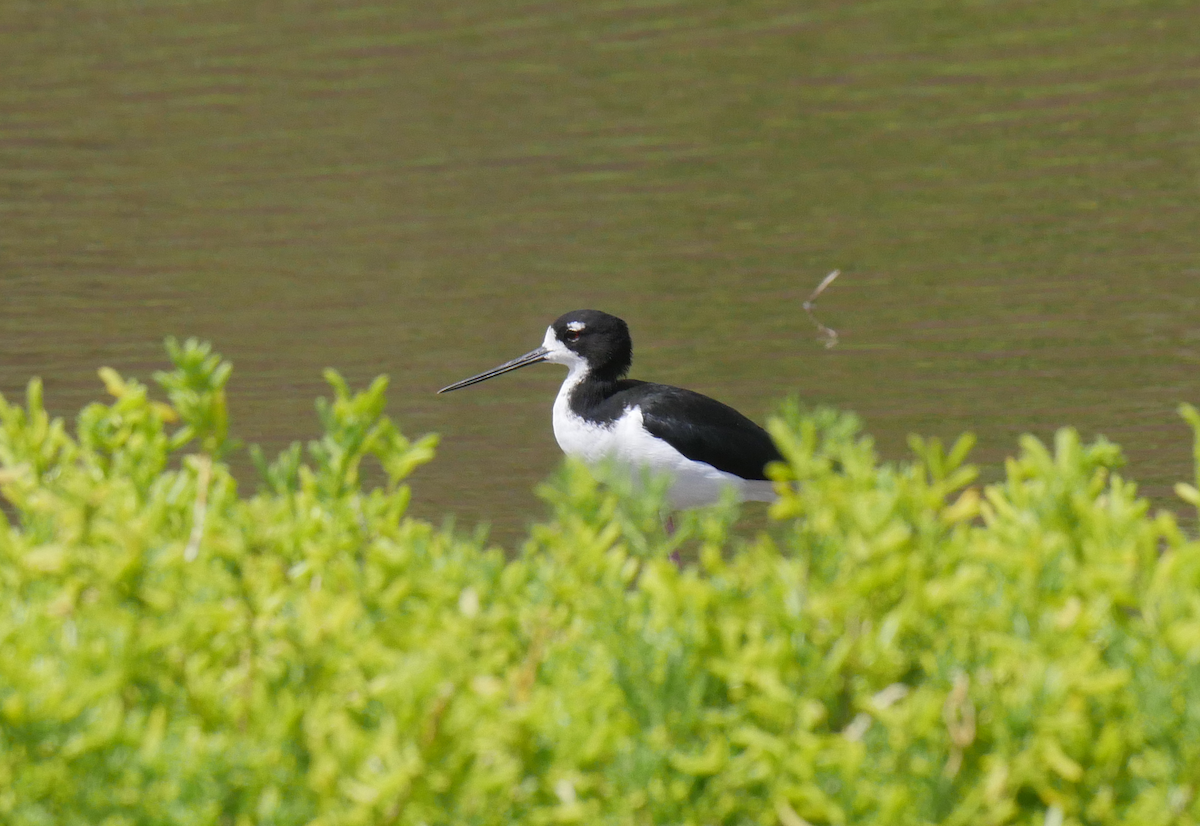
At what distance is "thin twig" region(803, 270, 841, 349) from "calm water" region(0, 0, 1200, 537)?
0.26 ft

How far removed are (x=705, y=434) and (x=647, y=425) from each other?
0.83ft

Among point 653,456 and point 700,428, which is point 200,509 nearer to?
point 653,456

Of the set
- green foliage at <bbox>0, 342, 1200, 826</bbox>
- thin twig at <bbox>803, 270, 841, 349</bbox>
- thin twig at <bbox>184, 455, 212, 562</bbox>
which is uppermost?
thin twig at <bbox>184, 455, 212, 562</bbox>

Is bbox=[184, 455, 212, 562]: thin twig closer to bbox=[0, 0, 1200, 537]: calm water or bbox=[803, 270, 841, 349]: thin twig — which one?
bbox=[0, 0, 1200, 537]: calm water

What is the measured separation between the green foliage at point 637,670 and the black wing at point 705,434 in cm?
395

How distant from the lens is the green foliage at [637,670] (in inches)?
115

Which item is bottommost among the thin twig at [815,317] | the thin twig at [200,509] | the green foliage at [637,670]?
the thin twig at [815,317]

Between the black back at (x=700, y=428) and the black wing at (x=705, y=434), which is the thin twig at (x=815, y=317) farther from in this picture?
the black wing at (x=705, y=434)

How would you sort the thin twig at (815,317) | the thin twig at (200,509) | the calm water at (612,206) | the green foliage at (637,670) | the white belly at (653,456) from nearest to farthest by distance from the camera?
the green foliage at (637,670) → the thin twig at (200,509) → the white belly at (653,456) → the calm water at (612,206) → the thin twig at (815,317)

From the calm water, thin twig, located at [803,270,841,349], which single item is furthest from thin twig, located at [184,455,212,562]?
thin twig, located at [803,270,841,349]

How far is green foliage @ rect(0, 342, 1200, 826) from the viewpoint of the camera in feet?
9.57

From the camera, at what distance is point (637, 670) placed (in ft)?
10.2

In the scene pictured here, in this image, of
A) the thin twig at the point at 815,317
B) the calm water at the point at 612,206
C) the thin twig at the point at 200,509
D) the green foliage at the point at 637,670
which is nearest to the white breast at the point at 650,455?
the calm water at the point at 612,206

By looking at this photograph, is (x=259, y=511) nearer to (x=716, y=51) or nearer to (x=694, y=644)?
(x=694, y=644)
